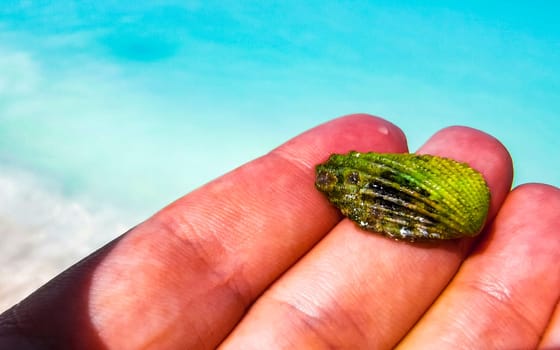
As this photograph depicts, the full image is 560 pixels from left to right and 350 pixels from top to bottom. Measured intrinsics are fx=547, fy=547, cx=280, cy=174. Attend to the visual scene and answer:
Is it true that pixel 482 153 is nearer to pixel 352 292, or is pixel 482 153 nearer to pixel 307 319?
pixel 352 292

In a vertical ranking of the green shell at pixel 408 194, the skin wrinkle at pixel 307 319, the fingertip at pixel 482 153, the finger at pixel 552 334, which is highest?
the fingertip at pixel 482 153

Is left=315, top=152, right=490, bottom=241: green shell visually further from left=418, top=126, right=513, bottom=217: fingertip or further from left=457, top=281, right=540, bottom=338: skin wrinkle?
left=457, top=281, right=540, bottom=338: skin wrinkle

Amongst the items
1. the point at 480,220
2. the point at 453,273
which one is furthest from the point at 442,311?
the point at 480,220

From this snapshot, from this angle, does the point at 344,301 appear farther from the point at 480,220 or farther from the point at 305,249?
the point at 480,220

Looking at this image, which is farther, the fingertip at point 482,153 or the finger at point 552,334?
the fingertip at point 482,153

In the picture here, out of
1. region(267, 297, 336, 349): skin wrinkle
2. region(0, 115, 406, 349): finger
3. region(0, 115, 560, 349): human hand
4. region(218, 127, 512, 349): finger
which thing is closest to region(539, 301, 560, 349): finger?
region(0, 115, 560, 349): human hand

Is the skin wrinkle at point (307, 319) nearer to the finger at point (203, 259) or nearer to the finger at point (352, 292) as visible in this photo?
the finger at point (352, 292)

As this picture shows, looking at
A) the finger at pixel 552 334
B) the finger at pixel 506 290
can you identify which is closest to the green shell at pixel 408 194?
the finger at pixel 506 290

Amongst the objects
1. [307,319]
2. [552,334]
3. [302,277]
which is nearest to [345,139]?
[302,277]
